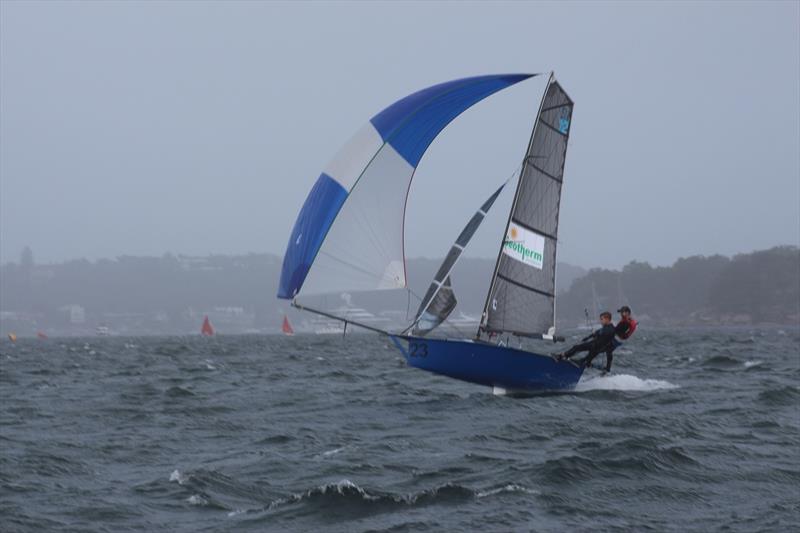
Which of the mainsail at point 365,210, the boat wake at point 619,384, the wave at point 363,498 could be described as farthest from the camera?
the boat wake at point 619,384

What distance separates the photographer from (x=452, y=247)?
64.5 feet

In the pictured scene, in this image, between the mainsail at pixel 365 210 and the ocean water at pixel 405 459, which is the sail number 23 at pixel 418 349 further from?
the mainsail at pixel 365 210

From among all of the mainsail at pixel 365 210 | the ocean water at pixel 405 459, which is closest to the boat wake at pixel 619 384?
the ocean water at pixel 405 459

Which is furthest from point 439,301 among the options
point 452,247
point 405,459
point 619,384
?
point 405,459

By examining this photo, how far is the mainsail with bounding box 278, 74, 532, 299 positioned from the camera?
709 inches

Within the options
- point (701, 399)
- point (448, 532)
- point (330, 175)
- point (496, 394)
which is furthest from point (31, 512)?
point (701, 399)

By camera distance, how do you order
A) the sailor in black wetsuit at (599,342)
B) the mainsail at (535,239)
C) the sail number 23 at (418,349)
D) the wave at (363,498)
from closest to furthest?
the wave at (363,498) < the sail number 23 at (418,349) < the sailor in black wetsuit at (599,342) < the mainsail at (535,239)

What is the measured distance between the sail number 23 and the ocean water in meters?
0.96

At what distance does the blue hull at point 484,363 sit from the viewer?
61.6 ft

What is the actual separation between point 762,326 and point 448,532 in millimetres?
146285

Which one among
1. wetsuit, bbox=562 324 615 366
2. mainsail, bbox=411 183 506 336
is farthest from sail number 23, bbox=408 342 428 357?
wetsuit, bbox=562 324 615 366

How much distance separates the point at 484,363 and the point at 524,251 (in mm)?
2515

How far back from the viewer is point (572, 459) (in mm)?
12938

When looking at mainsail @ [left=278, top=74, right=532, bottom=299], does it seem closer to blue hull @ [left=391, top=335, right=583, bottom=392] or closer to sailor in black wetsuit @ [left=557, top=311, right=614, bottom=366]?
blue hull @ [left=391, top=335, right=583, bottom=392]
